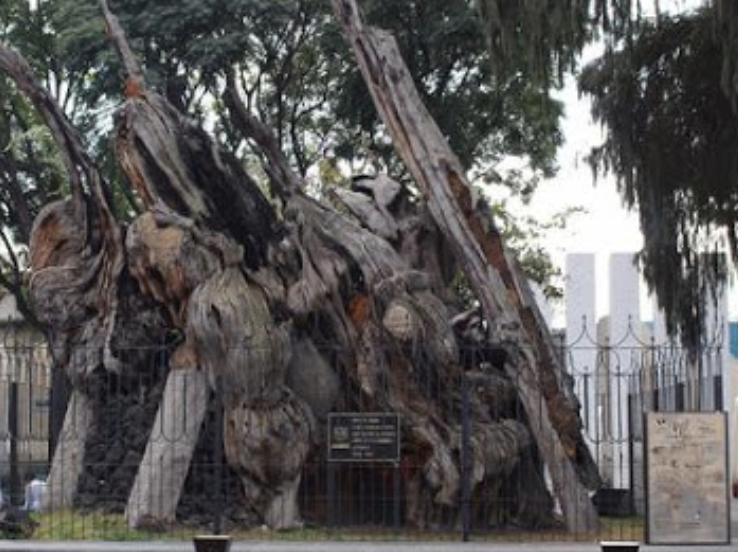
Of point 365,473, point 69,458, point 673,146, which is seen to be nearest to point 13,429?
point 69,458

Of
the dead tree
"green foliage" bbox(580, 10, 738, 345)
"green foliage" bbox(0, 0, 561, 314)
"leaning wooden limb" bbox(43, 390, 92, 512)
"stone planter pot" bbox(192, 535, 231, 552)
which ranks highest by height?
"green foliage" bbox(0, 0, 561, 314)

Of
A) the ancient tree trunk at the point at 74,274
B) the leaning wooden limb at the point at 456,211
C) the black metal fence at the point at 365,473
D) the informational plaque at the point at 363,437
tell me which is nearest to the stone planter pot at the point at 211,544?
the black metal fence at the point at 365,473

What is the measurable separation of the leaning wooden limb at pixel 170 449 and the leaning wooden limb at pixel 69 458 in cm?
199

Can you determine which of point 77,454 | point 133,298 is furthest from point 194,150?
point 77,454

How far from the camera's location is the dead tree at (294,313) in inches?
630

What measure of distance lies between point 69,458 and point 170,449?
2.62 m

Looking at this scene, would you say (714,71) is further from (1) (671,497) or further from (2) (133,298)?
(2) (133,298)

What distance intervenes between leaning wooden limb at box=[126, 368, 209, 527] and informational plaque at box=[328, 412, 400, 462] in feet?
6.35

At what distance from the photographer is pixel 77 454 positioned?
60.1 feet

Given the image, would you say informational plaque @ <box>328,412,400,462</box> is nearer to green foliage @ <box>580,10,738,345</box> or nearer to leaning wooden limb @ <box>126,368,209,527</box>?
leaning wooden limb @ <box>126,368,209,527</box>

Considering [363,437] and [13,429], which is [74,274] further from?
[363,437]

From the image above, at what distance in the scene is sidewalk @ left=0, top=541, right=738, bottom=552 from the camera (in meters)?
13.8

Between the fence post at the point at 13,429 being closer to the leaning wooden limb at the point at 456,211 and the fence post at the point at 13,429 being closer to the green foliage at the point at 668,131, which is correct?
the leaning wooden limb at the point at 456,211

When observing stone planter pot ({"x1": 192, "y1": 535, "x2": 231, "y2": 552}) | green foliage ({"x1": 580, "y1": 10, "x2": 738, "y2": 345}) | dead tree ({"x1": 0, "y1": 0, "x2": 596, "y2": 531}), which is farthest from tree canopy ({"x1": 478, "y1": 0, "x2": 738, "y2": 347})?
stone planter pot ({"x1": 192, "y1": 535, "x2": 231, "y2": 552})
